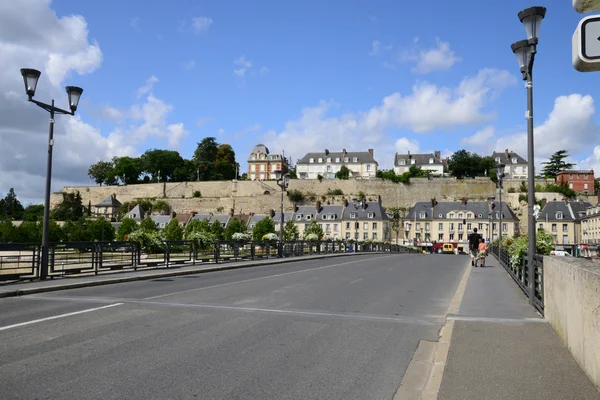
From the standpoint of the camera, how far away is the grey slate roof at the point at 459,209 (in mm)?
99938

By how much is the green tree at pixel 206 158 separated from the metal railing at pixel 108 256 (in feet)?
371

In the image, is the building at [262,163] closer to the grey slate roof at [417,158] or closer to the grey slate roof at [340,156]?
the grey slate roof at [340,156]

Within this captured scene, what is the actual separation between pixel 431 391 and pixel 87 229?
107404mm

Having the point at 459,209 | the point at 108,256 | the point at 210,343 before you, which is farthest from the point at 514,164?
the point at 210,343

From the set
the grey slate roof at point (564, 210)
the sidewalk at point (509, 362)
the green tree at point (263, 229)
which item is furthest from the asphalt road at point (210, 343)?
the grey slate roof at point (564, 210)

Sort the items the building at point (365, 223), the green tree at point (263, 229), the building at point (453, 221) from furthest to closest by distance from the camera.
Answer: the building at point (365, 223) < the building at point (453, 221) < the green tree at point (263, 229)

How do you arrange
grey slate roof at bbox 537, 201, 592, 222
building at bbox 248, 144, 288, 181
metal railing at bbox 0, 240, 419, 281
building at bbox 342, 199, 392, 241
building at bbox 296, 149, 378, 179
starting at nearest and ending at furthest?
metal railing at bbox 0, 240, 419, 281 → grey slate roof at bbox 537, 201, 592, 222 → building at bbox 342, 199, 392, 241 → building at bbox 296, 149, 378, 179 → building at bbox 248, 144, 288, 181

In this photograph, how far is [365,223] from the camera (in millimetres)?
105125

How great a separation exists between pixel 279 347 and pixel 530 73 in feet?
31.4

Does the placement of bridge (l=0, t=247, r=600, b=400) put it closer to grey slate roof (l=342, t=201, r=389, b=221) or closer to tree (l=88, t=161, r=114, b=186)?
grey slate roof (l=342, t=201, r=389, b=221)

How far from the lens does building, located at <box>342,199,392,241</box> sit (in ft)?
341

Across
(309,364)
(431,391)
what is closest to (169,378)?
(309,364)

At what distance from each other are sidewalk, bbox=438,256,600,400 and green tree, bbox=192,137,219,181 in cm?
13656

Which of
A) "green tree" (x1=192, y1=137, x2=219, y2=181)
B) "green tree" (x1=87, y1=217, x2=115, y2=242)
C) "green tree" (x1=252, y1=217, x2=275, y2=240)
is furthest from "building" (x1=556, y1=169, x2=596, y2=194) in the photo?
"green tree" (x1=87, y1=217, x2=115, y2=242)
